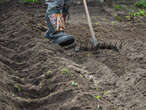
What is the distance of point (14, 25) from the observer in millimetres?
4641

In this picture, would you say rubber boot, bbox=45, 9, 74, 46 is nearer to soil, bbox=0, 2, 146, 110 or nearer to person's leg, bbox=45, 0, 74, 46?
person's leg, bbox=45, 0, 74, 46

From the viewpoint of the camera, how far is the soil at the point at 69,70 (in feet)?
8.11

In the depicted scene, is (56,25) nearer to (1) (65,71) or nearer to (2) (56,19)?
(2) (56,19)

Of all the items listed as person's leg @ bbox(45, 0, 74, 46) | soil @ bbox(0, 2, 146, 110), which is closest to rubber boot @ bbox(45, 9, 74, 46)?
person's leg @ bbox(45, 0, 74, 46)

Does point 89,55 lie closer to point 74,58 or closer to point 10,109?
point 74,58

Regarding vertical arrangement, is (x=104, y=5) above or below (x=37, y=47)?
below

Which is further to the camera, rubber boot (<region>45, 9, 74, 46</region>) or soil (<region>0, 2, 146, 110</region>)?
rubber boot (<region>45, 9, 74, 46</region>)

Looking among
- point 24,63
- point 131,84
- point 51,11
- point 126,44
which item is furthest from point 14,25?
point 131,84

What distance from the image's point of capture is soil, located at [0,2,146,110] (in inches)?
97.3

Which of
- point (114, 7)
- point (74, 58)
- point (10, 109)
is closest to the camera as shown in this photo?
point (10, 109)


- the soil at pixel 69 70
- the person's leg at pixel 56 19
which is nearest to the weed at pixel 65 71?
the soil at pixel 69 70

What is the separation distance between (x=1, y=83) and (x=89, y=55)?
142cm

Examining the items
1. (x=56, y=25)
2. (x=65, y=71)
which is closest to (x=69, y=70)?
(x=65, y=71)

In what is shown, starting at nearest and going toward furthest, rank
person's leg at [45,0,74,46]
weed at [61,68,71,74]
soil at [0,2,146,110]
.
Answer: soil at [0,2,146,110]
weed at [61,68,71,74]
person's leg at [45,0,74,46]
